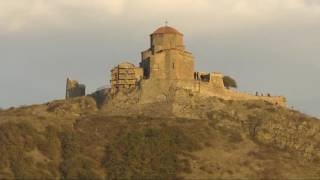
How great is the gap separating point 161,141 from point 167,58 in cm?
995

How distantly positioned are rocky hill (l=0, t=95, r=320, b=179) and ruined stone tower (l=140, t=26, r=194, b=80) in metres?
2.63

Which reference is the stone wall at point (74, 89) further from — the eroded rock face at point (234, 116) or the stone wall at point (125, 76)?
the eroded rock face at point (234, 116)

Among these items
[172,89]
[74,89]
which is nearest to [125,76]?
[172,89]

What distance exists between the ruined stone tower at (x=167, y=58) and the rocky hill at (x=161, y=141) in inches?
103

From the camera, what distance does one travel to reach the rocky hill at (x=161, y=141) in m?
105

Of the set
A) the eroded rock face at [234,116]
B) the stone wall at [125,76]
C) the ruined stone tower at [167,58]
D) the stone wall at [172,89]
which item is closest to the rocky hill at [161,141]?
the eroded rock face at [234,116]

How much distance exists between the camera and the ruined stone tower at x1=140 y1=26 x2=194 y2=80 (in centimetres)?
11569

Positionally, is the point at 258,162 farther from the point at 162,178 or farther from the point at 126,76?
the point at 126,76

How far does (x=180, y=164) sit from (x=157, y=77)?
42.7ft

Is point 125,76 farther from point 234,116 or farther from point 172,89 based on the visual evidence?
point 234,116

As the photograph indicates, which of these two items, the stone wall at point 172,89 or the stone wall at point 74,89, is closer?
the stone wall at point 172,89

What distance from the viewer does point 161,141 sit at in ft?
361

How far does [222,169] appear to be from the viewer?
104 m

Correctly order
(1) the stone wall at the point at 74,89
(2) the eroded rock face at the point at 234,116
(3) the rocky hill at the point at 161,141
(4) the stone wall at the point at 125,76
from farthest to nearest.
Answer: (1) the stone wall at the point at 74,89 < (4) the stone wall at the point at 125,76 < (2) the eroded rock face at the point at 234,116 < (3) the rocky hill at the point at 161,141
